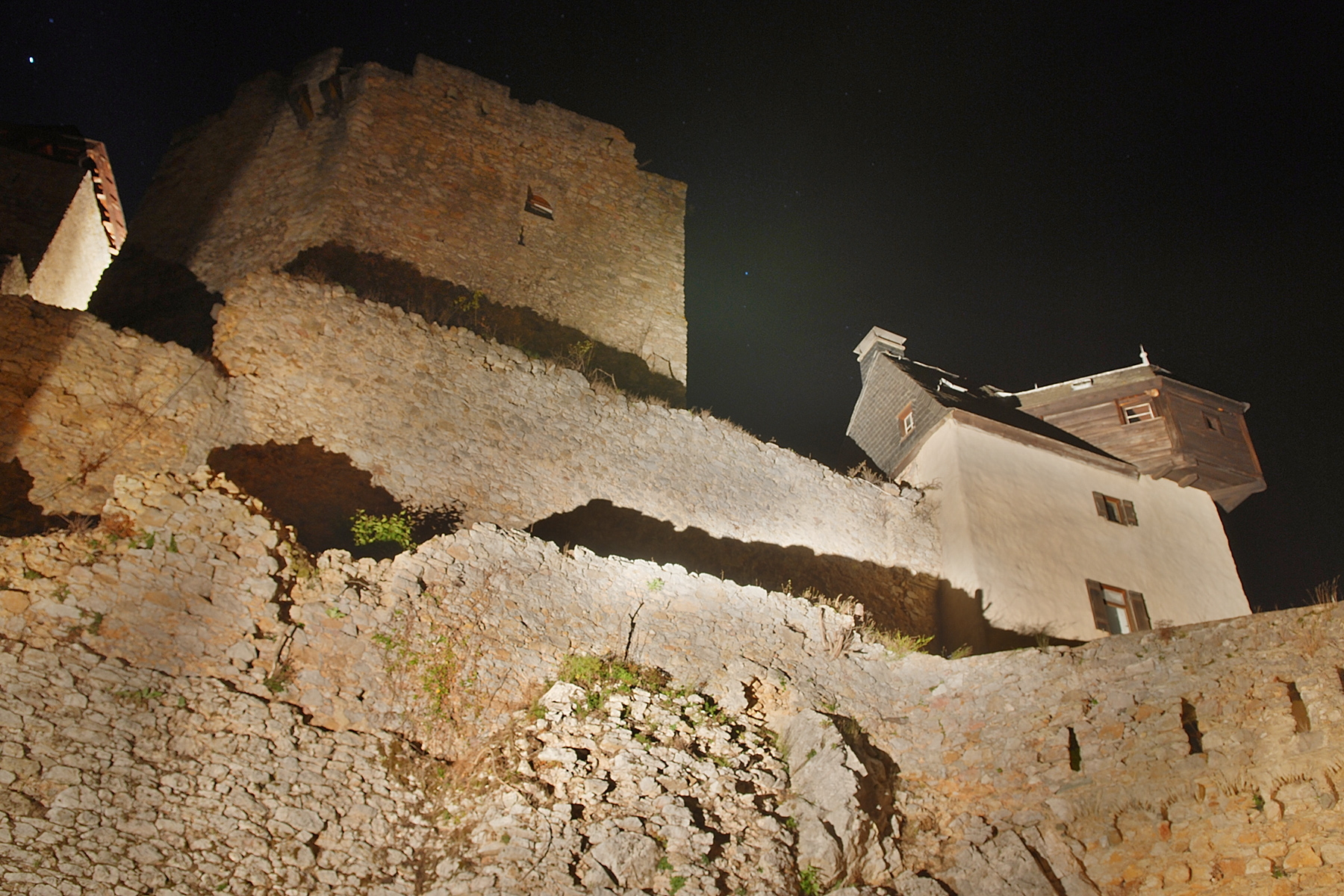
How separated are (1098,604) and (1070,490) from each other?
9.23 feet

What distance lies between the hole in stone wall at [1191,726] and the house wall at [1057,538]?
656cm

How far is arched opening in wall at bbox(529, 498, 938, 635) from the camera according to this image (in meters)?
12.1

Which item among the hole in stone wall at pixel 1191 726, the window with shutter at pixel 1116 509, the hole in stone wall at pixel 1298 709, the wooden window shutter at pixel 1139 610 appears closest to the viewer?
the hole in stone wall at pixel 1298 709

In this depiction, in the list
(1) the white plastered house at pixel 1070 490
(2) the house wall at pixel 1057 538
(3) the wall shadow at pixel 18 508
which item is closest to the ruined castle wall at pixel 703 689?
(3) the wall shadow at pixel 18 508

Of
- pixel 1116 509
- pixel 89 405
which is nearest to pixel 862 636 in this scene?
pixel 89 405

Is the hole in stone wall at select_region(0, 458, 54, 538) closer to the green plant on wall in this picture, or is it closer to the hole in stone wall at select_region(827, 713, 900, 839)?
the green plant on wall

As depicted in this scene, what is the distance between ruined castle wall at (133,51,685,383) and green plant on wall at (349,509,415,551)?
6.85m

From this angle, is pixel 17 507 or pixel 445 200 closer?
pixel 17 507

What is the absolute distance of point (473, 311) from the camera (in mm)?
15562

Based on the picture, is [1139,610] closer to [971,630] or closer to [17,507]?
[971,630]

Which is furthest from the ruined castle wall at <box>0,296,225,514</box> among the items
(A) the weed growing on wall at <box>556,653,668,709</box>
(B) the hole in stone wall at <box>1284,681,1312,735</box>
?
(B) the hole in stone wall at <box>1284,681,1312,735</box>

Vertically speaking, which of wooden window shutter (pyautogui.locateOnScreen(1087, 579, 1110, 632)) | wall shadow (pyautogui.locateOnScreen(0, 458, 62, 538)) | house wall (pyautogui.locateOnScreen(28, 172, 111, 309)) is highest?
house wall (pyautogui.locateOnScreen(28, 172, 111, 309))

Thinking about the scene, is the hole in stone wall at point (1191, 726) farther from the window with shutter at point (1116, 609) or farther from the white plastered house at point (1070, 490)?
the window with shutter at point (1116, 609)

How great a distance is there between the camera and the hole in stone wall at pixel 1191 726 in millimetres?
7879
